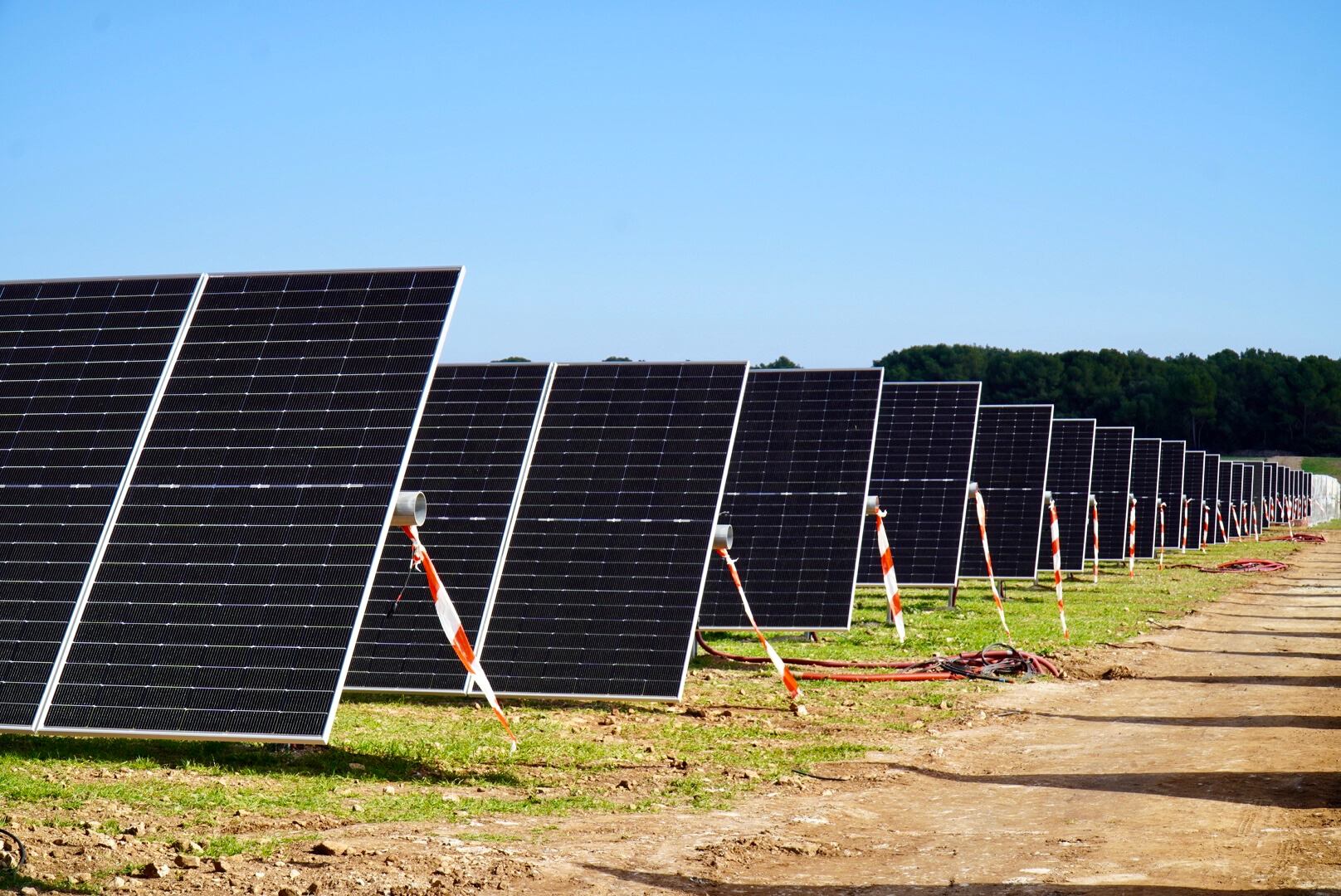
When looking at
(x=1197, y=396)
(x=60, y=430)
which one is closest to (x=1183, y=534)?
(x=60, y=430)

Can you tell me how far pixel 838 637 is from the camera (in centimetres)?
1872

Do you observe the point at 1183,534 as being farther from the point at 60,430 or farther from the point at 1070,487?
the point at 60,430

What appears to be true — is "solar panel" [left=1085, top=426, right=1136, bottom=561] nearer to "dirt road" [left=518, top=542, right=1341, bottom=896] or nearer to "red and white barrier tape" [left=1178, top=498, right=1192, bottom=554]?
"red and white barrier tape" [left=1178, top=498, right=1192, bottom=554]


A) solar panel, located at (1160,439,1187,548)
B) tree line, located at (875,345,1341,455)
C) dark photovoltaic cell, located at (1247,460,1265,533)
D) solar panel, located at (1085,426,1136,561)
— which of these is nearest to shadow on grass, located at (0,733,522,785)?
solar panel, located at (1085,426,1136,561)

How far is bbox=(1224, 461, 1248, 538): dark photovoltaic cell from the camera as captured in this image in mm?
60125

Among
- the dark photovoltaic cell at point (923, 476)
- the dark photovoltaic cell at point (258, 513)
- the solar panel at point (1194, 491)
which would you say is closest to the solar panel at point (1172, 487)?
the solar panel at point (1194, 491)

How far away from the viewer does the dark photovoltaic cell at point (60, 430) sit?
30.8ft

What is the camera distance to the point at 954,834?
836 centimetres

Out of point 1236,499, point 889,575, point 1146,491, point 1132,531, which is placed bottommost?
point 889,575

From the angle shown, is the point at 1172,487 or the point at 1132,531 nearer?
the point at 1132,531

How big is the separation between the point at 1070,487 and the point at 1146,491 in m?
9.73

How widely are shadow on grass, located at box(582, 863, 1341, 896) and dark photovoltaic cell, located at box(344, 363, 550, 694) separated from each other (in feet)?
15.7

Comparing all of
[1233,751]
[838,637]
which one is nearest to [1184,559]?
[838,637]

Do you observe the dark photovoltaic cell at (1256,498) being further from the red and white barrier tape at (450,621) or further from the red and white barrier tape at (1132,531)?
the red and white barrier tape at (450,621)
